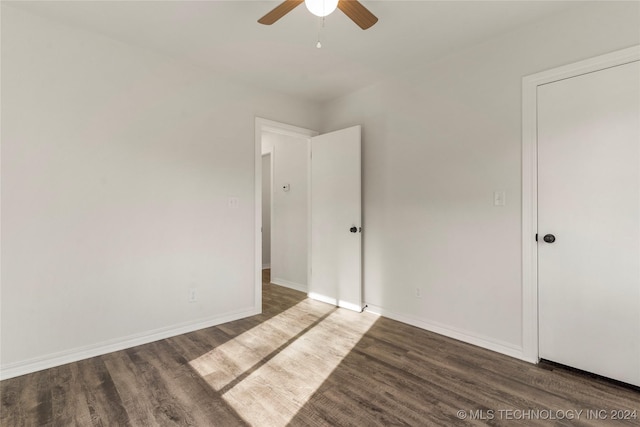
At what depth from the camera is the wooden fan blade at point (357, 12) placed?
175cm

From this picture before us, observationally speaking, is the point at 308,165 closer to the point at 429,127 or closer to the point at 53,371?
the point at 429,127

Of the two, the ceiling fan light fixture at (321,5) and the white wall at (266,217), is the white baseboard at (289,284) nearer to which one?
the white wall at (266,217)

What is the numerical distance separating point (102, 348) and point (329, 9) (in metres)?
2.99

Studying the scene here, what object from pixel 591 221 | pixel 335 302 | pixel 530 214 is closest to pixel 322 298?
pixel 335 302

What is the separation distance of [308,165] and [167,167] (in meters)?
1.85

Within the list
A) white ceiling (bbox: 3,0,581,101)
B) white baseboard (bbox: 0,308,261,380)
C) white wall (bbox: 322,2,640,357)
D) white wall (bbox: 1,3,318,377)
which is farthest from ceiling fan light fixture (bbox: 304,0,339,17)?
white baseboard (bbox: 0,308,261,380)

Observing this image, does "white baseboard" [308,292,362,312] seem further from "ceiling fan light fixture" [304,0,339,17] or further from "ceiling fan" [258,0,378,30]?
"ceiling fan light fixture" [304,0,339,17]

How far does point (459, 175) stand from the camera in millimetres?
2852

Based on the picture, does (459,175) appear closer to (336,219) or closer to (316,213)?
(336,219)

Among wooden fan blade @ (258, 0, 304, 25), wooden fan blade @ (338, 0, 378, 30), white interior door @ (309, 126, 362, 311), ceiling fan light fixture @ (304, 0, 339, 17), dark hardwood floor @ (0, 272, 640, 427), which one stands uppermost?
wooden fan blade @ (258, 0, 304, 25)

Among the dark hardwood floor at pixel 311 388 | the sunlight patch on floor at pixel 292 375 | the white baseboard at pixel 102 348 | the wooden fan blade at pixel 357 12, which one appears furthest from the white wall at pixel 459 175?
the white baseboard at pixel 102 348

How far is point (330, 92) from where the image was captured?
3818 millimetres

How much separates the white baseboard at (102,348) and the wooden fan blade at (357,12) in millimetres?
2929

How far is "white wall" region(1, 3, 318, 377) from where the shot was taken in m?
2.25
